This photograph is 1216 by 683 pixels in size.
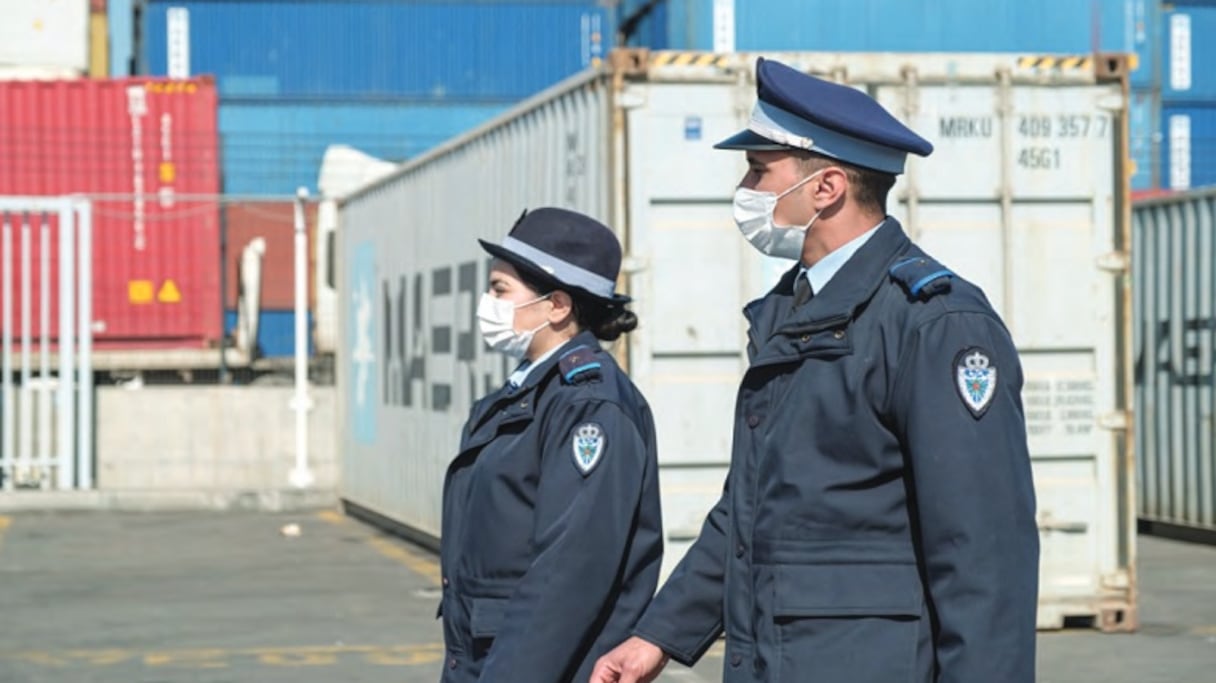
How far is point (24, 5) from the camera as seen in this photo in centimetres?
2780

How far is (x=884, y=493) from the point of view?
3303mm

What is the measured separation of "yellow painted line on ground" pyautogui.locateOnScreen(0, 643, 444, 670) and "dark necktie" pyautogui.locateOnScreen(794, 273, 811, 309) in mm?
7064

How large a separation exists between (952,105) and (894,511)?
25.7 feet

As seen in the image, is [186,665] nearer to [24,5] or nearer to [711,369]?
[711,369]

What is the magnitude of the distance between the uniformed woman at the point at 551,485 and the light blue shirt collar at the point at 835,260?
2.63ft

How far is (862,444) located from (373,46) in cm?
3483

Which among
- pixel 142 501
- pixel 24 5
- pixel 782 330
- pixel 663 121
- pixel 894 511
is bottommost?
pixel 142 501

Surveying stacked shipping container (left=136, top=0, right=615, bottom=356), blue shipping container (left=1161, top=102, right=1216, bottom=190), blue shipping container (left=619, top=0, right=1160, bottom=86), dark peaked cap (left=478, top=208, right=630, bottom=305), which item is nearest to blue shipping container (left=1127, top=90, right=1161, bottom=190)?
blue shipping container (left=1161, top=102, right=1216, bottom=190)

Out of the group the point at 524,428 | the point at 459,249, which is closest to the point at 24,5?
the point at 459,249

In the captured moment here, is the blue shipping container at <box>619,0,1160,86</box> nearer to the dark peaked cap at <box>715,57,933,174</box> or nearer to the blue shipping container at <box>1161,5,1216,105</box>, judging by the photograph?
the blue shipping container at <box>1161,5,1216,105</box>

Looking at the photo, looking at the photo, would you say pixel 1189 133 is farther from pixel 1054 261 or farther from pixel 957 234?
pixel 957 234

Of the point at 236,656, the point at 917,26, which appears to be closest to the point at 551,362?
Result: the point at 236,656

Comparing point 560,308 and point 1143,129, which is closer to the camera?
point 560,308

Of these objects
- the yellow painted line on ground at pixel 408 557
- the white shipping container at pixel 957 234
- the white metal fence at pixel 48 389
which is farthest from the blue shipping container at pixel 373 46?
the white shipping container at pixel 957 234
